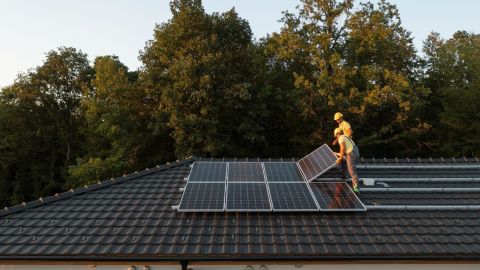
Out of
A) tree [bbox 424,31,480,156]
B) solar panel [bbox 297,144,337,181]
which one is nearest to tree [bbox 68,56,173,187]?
solar panel [bbox 297,144,337,181]

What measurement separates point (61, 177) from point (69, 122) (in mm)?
5136

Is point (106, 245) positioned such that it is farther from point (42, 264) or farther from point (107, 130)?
point (107, 130)

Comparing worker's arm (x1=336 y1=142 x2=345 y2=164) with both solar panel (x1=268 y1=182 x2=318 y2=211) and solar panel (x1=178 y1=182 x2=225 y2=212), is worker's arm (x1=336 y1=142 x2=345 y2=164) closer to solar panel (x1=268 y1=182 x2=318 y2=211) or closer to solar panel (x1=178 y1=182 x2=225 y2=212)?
solar panel (x1=268 y1=182 x2=318 y2=211)

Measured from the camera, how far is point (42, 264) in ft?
19.6

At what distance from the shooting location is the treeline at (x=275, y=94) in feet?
66.6

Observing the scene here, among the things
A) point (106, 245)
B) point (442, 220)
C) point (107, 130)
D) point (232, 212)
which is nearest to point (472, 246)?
point (442, 220)

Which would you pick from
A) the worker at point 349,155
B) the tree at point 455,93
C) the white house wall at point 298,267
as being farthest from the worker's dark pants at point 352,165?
the tree at point 455,93

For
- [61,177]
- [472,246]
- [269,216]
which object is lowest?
[61,177]

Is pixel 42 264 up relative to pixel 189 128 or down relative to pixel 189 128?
down

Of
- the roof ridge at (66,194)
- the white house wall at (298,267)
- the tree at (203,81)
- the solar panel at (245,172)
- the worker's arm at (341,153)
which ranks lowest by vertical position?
the white house wall at (298,267)

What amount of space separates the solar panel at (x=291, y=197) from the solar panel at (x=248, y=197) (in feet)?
0.63

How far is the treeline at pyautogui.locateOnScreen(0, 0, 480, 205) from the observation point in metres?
20.3

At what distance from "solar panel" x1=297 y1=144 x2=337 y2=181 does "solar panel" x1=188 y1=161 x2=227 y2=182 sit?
221cm

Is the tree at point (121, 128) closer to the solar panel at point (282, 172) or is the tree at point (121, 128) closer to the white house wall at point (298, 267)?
the solar panel at point (282, 172)
